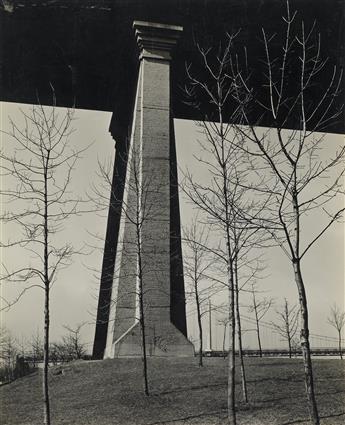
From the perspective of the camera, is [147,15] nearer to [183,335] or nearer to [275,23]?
[275,23]

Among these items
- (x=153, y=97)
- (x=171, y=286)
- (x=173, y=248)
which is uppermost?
(x=153, y=97)

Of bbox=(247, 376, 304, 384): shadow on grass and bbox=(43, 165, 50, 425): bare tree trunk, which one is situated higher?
bbox=(43, 165, 50, 425): bare tree trunk

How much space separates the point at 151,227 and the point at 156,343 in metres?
3.90

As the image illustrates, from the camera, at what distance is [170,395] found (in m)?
12.4

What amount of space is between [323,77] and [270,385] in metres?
16.2

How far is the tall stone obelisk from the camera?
17578 millimetres

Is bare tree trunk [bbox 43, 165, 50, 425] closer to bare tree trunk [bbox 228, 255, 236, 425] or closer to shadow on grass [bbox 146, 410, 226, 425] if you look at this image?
shadow on grass [bbox 146, 410, 226, 425]

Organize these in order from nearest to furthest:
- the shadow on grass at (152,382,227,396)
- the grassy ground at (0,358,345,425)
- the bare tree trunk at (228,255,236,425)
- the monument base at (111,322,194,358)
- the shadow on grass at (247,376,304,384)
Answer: the bare tree trunk at (228,255,236,425), the grassy ground at (0,358,345,425), the shadow on grass at (152,382,227,396), the shadow on grass at (247,376,304,384), the monument base at (111,322,194,358)

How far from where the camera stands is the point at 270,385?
13.1 metres

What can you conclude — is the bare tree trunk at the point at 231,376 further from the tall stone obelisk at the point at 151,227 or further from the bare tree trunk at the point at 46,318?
the tall stone obelisk at the point at 151,227

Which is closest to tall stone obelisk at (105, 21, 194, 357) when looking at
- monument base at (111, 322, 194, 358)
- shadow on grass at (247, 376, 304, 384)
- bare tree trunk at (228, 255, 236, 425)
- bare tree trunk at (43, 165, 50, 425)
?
monument base at (111, 322, 194, 358)

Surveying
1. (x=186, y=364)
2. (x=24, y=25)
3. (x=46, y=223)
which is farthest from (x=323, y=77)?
(x=46, y=223)

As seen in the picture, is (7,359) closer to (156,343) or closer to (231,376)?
(156,343)

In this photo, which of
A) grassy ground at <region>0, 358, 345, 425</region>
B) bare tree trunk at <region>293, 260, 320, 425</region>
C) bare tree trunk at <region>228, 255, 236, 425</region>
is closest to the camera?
bare tree trunk at <region>293, 260, 320, 425</region>
